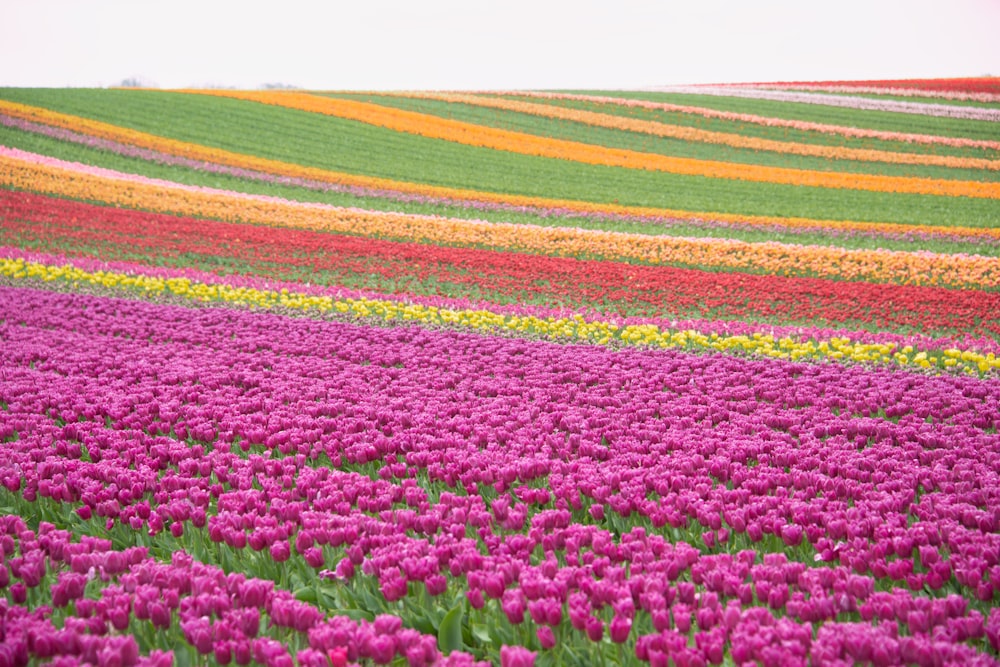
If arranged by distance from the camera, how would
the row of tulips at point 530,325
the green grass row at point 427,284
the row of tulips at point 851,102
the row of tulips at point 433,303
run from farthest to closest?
the row of tulips at point 851,102
the green grass row at point 427,284
the row of tulips at point 433,303
the row of tulips at point 530,325

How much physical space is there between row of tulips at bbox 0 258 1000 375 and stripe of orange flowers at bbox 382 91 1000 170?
1275 inches

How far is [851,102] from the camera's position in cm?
5319

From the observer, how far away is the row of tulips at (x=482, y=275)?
43.8ft

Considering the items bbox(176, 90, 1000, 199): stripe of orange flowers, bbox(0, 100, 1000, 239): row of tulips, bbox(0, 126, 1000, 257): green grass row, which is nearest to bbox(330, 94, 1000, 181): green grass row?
bbox(176, 90, 1000, 199): stripe of orange flowers

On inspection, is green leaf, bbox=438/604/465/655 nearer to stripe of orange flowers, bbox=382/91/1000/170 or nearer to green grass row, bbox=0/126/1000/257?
green grass row, bbox=0/126/1000/257

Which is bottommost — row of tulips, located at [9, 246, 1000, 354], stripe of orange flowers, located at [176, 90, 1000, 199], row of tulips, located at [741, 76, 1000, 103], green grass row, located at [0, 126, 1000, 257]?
row of tulips, located at [9, 246, 1000, 354]

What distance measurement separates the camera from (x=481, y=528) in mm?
4152

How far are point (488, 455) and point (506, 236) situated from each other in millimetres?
17175

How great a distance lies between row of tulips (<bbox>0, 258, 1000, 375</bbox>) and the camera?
8.96m

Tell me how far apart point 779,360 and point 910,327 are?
199 inches

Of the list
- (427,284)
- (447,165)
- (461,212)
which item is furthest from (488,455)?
(447,165)

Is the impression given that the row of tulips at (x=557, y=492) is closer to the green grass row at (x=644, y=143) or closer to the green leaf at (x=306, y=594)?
the green leaf at (x=306, y=594)

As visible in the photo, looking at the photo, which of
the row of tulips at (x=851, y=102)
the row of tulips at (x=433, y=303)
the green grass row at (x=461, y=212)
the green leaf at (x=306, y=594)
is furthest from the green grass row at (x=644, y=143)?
the green leaf at (x=306, y=594)

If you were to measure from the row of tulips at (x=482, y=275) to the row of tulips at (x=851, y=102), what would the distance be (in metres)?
40.1
